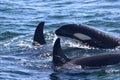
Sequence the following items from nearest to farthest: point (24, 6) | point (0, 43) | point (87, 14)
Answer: point (0, 43) → point (87, 14) → point (24, 6)

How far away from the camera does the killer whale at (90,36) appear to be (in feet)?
56.9

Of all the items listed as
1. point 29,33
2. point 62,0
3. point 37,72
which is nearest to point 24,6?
point 62,0

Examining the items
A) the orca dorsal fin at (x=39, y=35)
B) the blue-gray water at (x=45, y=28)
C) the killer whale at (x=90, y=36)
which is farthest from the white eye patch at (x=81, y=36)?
the orca dorsal fin at (x=39, y=35)

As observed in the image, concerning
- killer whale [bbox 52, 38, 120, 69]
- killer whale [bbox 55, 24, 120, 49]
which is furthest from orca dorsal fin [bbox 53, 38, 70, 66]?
killer whale [bbox 55, 24, 120, 49]

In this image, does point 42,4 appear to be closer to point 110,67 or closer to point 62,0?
point 62,0

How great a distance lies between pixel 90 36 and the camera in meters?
17.6

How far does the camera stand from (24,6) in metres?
28.3

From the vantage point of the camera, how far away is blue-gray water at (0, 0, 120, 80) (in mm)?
14477

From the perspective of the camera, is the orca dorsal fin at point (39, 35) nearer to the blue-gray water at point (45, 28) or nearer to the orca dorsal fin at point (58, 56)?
the blue-gray water at point (45, 28)

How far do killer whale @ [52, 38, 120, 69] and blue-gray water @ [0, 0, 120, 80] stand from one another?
0.25 m

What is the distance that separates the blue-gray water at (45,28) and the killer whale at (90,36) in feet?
1.06

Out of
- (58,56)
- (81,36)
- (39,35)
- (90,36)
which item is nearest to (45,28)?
(39,35)

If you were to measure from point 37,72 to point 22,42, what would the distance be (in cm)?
501

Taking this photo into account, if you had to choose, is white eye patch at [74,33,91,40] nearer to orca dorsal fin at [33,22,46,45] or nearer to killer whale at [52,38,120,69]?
orca dorsal fin at [33,22,46,45]
